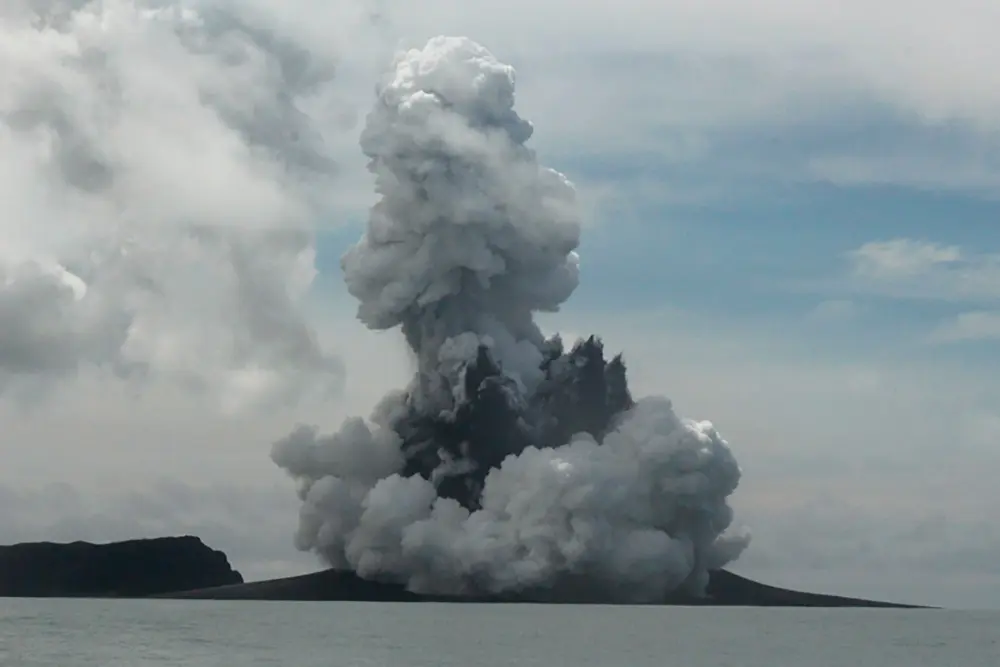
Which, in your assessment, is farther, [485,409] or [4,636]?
[485,409]

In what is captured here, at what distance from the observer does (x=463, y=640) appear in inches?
5025

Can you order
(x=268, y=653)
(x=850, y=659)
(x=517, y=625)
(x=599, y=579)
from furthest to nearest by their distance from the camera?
(x=599, y=579), (x=517, y=625), (x=850, y=659), (x=268, y=653)

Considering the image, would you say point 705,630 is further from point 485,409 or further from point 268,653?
point 268,653

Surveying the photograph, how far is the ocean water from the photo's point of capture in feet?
347

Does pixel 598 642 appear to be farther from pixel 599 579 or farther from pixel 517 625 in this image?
pixel 599 579

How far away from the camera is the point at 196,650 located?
113125 mm

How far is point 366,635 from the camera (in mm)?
135000

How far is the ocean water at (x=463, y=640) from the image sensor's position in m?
106

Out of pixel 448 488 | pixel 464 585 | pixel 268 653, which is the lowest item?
pixel 268 653

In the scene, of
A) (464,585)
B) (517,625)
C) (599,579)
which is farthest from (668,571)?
(517,625)

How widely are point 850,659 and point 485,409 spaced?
7716 centimetres

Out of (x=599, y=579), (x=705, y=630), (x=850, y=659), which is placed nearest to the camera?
(x=850, y=659)

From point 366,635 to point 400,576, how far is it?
6016cm

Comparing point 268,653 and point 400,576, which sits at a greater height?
point 400,576
